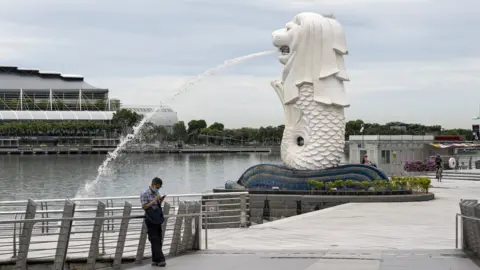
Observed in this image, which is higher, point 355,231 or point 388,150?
point 388,150

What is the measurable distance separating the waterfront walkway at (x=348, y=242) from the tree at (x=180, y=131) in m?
160

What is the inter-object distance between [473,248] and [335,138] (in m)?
17.5

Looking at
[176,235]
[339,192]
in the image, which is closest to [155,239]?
[176,235]

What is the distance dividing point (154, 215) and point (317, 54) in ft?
64.2

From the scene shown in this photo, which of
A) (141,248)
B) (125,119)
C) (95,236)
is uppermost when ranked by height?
(125,119)

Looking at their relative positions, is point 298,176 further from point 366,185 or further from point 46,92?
point 46,92

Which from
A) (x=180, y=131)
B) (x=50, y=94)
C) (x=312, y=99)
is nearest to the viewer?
(x=312, y=99)

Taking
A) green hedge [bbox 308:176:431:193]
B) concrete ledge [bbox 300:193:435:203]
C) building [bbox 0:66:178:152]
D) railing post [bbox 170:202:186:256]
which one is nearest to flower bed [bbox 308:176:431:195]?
green hedge [bbox 308:176:431:193]

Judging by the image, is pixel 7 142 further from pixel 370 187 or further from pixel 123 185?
pixel 370 187

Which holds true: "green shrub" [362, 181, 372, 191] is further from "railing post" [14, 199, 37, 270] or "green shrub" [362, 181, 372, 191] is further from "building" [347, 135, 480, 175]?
"building" [347, 135, 480, 175]

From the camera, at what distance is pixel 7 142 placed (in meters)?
164

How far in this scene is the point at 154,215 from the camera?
13.1 metres

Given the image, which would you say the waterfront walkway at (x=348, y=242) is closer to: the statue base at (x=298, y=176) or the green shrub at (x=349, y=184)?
the green shrub at (x=349, y=184)

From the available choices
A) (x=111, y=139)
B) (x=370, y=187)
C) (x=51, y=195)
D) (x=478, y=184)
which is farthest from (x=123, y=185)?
(x=111, y=139)
